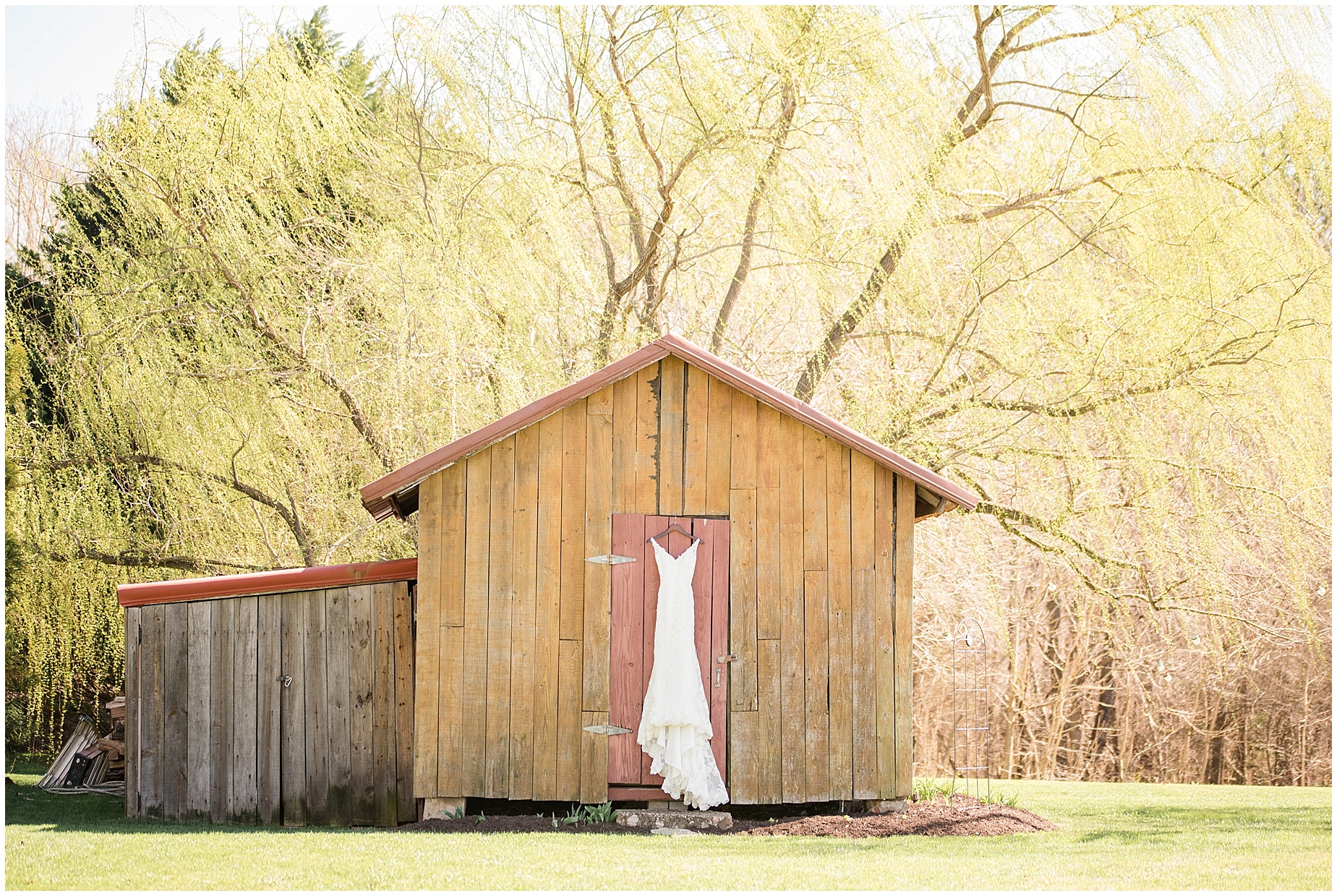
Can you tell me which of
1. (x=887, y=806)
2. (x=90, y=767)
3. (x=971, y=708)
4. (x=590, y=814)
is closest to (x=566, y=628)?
(x=590, y=814)

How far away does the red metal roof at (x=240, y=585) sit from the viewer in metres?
8.35

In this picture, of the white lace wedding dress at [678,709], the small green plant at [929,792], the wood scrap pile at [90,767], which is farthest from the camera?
the wood scrap pile at [90,767]

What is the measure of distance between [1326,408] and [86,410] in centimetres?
1105

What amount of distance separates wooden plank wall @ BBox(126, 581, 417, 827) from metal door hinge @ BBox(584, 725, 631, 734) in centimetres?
144

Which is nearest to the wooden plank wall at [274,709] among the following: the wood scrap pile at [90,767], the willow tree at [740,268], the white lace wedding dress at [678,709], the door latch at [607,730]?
the door latch at [607,730]

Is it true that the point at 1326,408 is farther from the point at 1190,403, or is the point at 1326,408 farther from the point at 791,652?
the point at 791,652

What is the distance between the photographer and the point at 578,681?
26.2 ft

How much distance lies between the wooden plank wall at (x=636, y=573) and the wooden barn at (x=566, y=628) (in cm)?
2

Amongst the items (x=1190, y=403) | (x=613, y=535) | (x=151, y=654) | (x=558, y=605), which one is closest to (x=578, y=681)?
(x=558, y=605)

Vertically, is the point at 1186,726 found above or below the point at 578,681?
below

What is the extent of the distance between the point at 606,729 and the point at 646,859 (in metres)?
1.43

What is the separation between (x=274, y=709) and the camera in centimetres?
837

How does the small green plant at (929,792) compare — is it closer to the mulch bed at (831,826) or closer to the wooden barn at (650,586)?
the mulch bed at (831,826)

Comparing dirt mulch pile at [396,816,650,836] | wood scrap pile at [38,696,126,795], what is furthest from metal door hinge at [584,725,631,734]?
wood scrap pile at [38,696,126,795]
